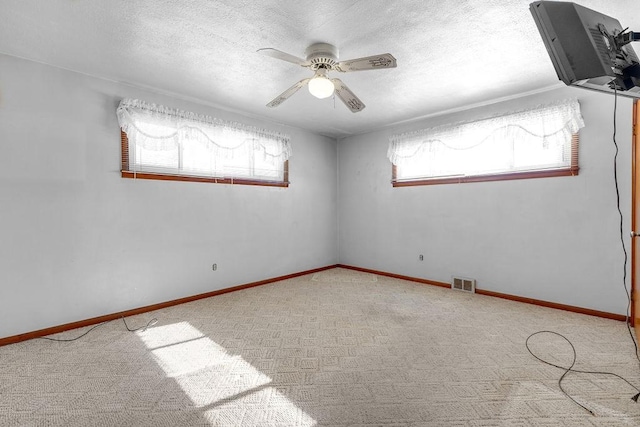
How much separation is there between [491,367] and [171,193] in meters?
3.55

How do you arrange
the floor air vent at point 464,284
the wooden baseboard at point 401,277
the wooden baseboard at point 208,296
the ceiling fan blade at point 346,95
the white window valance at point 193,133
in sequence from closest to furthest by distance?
the ceiling fan blade at point 346,95, the wooden baseboard at point 208,296, the white window valance at point 193,133, the floor air vent at point 464,284, the wooden baseboard at point 401,277

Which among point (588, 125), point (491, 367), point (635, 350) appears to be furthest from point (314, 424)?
point (588, 125)

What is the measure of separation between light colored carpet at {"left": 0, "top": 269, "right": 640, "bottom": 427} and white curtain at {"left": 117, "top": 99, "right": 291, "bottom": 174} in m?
1.95

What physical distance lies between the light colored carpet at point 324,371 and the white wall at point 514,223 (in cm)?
45

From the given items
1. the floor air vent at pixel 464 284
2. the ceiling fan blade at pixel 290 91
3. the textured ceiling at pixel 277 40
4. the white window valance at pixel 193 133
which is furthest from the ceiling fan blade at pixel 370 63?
the floor air vent at pixel 464 284

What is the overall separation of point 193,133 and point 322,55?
204cm

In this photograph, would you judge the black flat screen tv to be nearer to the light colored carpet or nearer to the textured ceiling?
the textured ceiling

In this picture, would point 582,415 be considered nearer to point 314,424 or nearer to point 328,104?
point 314,424

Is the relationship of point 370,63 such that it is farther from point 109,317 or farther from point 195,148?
point 109,317

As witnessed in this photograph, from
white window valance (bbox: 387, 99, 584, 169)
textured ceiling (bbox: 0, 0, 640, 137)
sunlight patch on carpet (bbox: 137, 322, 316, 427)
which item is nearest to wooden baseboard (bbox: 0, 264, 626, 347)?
sunlight patch on carpet (bbox: 137, 322, 316, 427)

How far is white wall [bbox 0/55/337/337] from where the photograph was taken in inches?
101

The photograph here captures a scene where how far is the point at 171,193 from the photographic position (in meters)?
3.49

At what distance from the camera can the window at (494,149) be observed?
10.6 ft

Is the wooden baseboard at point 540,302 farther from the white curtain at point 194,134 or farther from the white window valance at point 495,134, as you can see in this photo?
the white curtain at point 194,134
